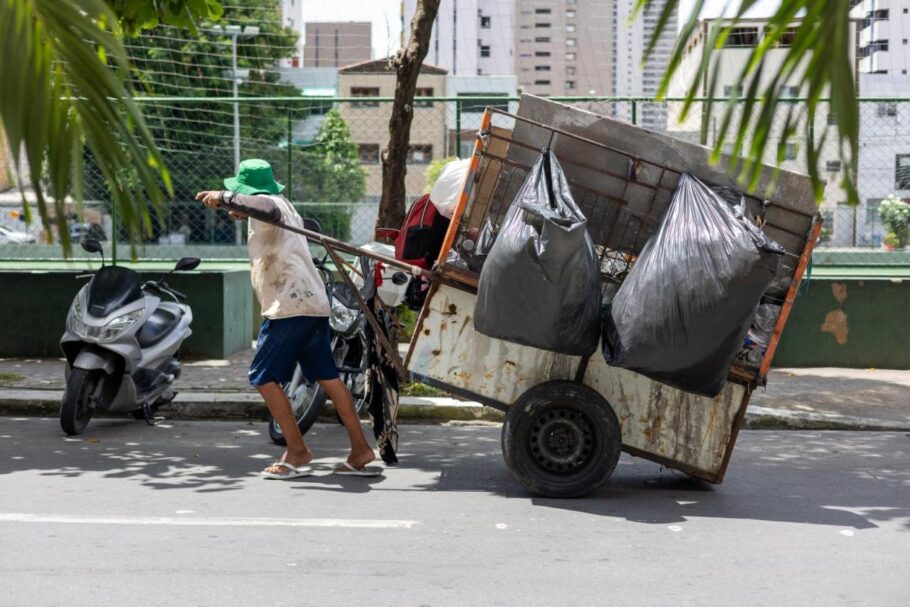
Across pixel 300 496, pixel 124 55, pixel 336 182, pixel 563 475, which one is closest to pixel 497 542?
pixel 563 475

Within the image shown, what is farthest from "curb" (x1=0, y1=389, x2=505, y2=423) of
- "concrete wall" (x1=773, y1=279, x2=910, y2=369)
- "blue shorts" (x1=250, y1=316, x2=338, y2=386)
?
"concrete wall" (x1=773, y1=279, x2=910, y2=369)

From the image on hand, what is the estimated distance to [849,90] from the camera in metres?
0.91

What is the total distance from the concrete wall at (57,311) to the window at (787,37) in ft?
33.1

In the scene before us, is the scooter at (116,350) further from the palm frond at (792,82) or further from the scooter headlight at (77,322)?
the palm frond at (792,82)

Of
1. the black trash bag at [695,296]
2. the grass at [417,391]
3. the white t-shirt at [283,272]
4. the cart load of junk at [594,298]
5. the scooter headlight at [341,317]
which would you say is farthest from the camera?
the grass at [417,391]

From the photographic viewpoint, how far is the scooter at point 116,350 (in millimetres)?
7562

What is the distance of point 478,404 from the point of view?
8.63m

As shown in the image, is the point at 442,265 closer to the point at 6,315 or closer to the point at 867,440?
the point at 867,440

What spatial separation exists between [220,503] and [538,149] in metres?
2.44

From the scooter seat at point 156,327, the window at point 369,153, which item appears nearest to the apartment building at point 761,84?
the scooter seat at point 156,327

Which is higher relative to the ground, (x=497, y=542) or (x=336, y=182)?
(x=336, y=182)

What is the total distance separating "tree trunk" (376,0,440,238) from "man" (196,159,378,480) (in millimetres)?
3217

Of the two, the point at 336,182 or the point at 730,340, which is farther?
the point at 336,182

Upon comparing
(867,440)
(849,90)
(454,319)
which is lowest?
(867,440)
